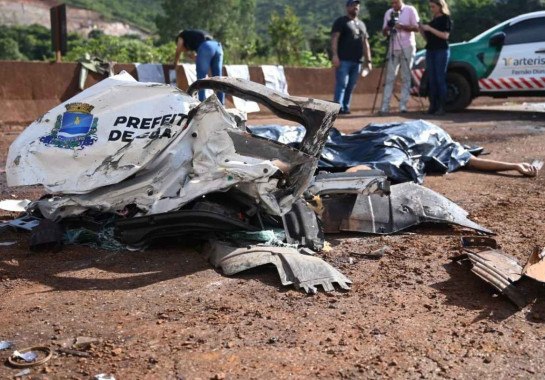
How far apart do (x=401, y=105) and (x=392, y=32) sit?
4.93ft

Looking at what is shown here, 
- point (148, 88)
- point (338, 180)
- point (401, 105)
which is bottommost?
point (401, 105)

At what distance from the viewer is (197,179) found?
433 centimetres

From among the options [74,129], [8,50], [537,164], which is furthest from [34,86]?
[8,50]

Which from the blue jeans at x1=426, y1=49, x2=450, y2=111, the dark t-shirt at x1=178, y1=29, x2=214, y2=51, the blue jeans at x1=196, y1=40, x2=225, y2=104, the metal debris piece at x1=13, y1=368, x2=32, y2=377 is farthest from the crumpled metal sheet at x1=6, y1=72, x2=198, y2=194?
the blue jeans at x1=426, y1=49, x2=450, y2=111

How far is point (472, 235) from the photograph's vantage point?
4.75 metres

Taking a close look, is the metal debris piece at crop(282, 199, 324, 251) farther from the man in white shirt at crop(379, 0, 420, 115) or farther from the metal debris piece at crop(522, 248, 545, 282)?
the man in white shirt at crop(379, 0, 420, 115)

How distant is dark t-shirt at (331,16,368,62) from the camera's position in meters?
12.3

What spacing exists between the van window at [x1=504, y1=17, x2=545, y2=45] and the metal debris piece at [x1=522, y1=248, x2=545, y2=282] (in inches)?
382

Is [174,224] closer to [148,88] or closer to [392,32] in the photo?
[148,88]

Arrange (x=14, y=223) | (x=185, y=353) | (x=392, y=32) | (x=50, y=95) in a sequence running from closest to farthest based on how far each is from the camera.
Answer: (x=185, y=353)
(x=14, y=223)
(x=50, y=95)
(x=392, y=32)

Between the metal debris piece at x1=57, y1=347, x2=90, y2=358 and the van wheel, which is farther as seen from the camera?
the van wheel

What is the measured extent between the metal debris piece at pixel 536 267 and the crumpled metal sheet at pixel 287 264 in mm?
965

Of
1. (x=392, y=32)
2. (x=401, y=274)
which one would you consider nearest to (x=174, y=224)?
(x=401, y=274)

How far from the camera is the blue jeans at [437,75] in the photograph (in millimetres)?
12156
